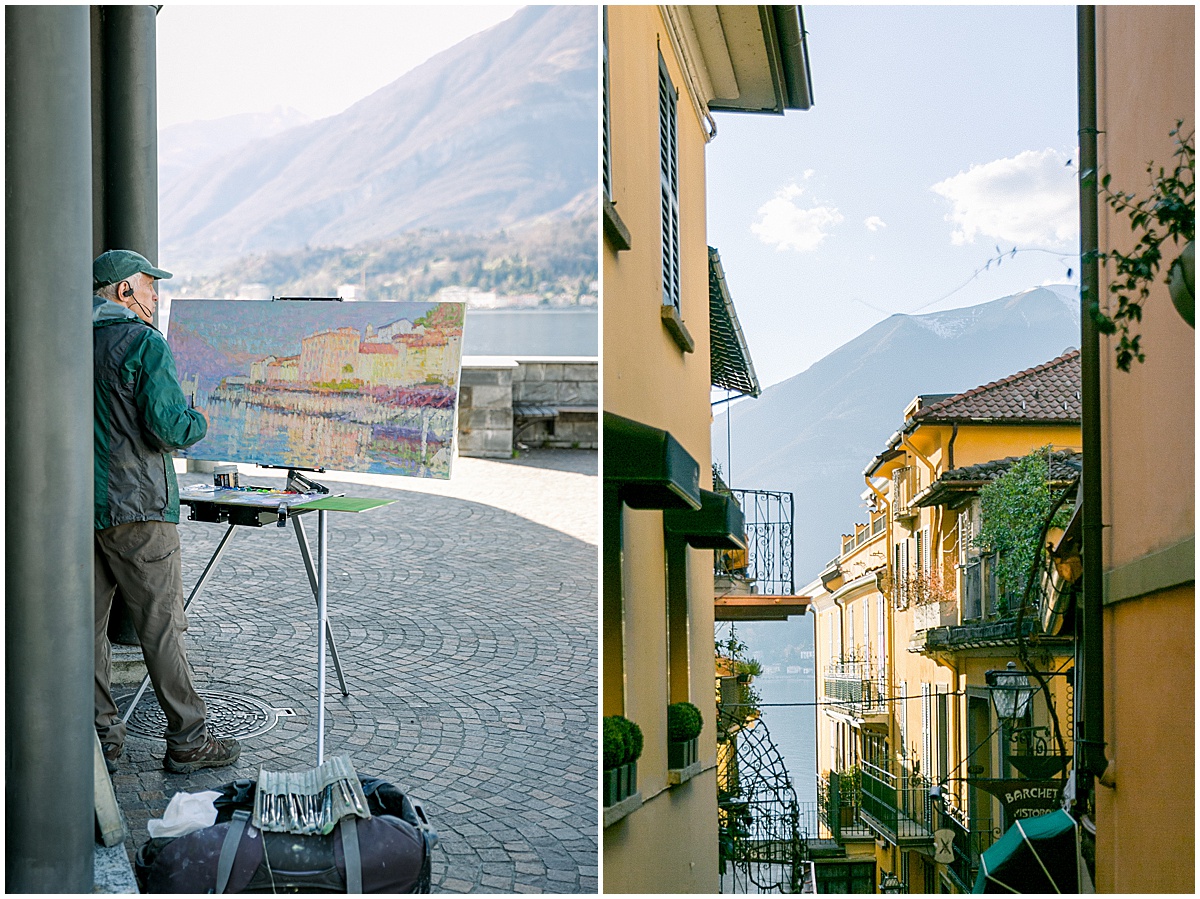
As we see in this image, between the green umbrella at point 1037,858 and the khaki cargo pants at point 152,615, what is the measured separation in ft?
7.40

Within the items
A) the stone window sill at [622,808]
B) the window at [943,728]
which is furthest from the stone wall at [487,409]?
the window at [943,728]

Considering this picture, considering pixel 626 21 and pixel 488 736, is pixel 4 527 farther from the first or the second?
pixel 626 21

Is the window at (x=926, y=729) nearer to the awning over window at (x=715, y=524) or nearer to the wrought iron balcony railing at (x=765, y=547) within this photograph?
the wrought iron balcony railing at (x=765, y=547)

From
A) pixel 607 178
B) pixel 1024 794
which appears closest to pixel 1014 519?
pixel 1024 794

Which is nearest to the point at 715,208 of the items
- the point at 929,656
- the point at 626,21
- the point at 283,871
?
the point at 626,21

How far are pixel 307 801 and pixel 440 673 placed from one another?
1986 mm

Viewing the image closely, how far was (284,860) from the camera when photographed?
2.71m

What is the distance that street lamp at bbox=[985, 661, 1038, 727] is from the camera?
3.17 m

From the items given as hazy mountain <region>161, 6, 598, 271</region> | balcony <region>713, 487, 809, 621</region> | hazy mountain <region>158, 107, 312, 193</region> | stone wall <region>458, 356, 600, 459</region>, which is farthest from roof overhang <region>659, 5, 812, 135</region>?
hazy mountain <region>158, 107, 312, 193</region>

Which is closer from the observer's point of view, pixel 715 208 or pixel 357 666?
pixel 715 208

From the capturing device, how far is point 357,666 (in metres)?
4.89

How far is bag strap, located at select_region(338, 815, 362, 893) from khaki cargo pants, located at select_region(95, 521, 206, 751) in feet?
3.77

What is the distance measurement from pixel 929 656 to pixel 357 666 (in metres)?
2.42

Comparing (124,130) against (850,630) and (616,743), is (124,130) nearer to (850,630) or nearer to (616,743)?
(616,743)
